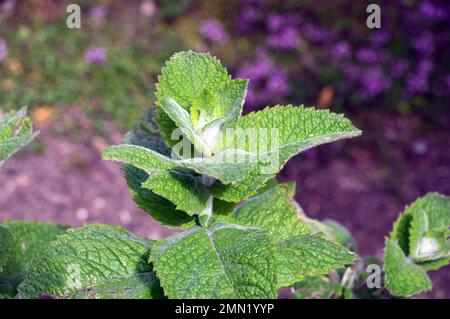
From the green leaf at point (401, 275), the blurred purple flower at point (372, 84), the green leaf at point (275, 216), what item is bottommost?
the green leaf at point (401, 275)

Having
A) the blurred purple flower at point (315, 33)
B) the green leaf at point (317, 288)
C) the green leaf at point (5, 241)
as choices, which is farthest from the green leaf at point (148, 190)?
the blurred purple flower at point (315, 33)

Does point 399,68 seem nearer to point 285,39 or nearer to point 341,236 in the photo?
point 285,39

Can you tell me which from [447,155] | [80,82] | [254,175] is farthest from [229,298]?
[80,82]

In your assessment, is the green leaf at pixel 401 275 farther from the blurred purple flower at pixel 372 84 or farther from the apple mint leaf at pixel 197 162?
the blurred purple flower at pixel 372 84

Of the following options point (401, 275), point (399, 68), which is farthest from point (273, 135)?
point (399, 68)

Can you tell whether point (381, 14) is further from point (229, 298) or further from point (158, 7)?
point (229, 298)
